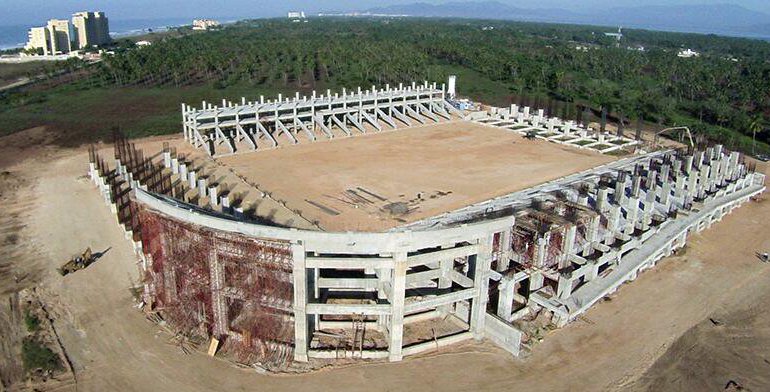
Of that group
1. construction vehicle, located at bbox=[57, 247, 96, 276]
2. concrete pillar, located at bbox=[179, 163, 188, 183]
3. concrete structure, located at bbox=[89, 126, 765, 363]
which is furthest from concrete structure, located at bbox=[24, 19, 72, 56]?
concrete structure, located at bbox=[89, 126, 765, 363]

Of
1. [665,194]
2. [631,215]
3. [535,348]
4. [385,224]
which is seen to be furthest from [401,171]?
[535,348]

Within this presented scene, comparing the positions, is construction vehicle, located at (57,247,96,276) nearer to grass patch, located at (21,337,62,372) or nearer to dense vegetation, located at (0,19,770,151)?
grass patch, located at (21,337,62,372)

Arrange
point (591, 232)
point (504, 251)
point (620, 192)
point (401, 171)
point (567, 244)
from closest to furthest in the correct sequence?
point (504, 251) → point (567, 244) → point (591, 232) → point (620, 192) → point (401, 171)

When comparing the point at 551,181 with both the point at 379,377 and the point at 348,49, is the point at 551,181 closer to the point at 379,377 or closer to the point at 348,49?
the point at 379,377

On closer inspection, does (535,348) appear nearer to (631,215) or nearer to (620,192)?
(631,215)

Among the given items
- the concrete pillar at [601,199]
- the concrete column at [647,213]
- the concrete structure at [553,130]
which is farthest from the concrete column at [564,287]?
the concrete structure at [553,130]

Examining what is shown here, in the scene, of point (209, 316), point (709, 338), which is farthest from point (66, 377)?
point (709, 338)

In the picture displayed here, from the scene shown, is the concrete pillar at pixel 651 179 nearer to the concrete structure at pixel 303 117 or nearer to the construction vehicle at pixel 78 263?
the concrete structure at pixel 303 117
